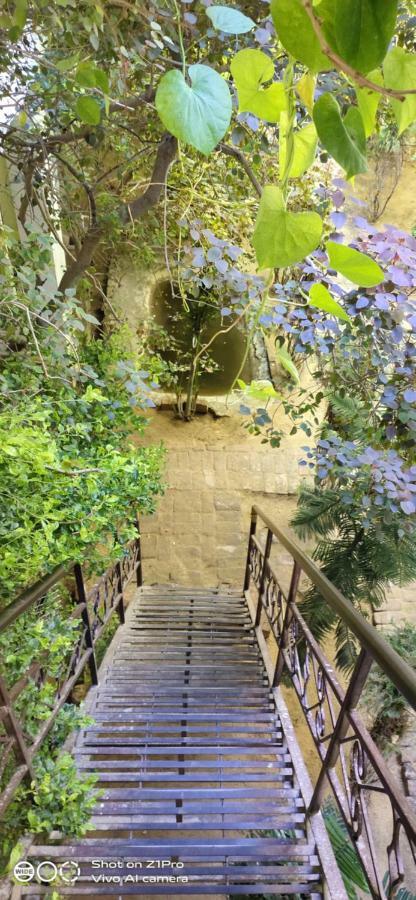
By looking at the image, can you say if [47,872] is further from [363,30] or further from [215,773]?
[363,30]

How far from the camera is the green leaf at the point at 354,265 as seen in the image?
35cm

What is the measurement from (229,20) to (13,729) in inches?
57.8

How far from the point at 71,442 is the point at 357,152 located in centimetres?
161

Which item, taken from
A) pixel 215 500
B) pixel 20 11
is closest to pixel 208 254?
pixel 20 11

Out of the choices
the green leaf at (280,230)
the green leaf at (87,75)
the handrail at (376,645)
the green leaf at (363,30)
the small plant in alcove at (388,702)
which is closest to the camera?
the green leaf at (363,30)

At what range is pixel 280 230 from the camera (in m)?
0.35

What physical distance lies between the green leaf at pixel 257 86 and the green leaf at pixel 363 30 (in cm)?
14

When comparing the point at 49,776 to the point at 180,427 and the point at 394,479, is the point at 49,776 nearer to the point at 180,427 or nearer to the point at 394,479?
the point at 394,479

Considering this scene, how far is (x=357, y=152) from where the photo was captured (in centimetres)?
31

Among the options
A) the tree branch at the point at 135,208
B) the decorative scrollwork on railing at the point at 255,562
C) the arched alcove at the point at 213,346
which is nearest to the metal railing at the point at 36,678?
the decorative scrollwork on railing at the point at 255,562

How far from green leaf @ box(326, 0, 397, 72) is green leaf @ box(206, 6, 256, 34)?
0.94ft

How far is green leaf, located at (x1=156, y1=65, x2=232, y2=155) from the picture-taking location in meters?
0.35

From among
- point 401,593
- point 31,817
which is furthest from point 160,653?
point 401,593

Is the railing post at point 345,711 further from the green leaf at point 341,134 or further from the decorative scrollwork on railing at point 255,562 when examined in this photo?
the decorative scrollwork on railing at point 255,562
